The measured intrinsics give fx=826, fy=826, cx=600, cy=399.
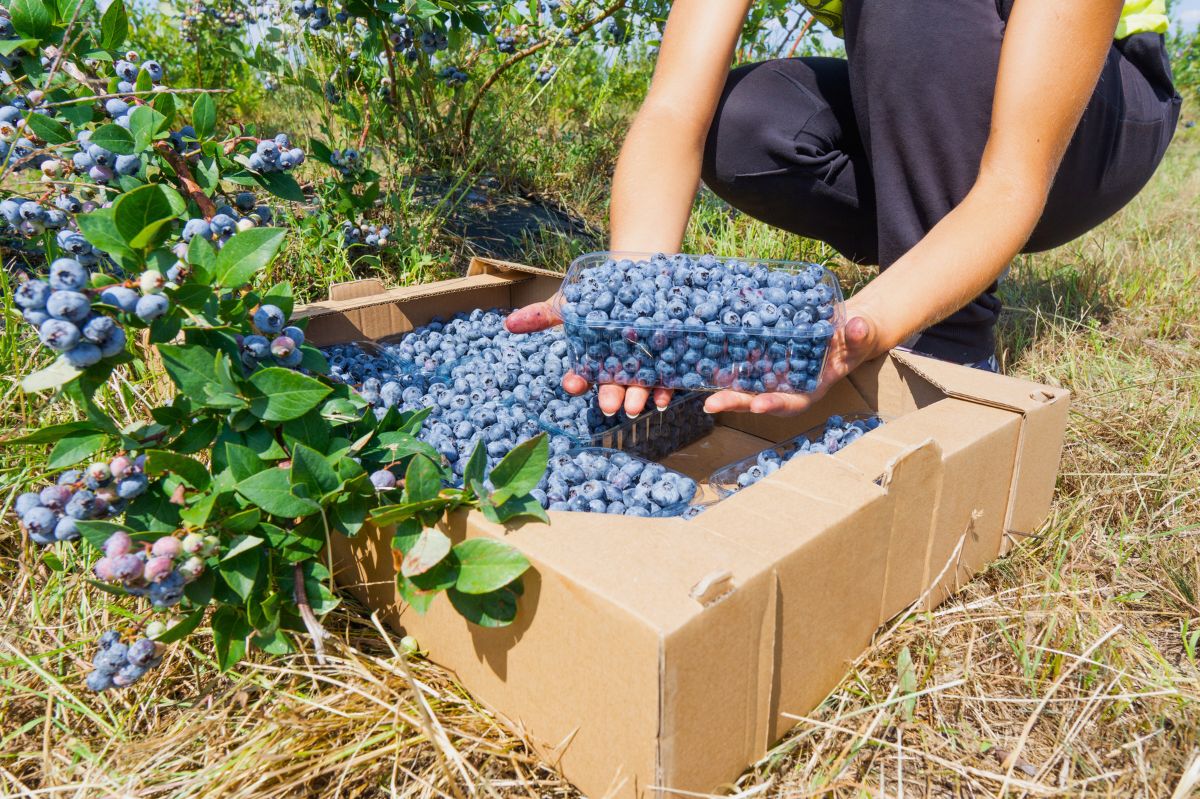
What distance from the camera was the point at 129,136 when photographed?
3.91ft

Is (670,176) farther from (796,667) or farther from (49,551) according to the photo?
(49,551)

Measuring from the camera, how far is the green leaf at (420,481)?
916 millimetres

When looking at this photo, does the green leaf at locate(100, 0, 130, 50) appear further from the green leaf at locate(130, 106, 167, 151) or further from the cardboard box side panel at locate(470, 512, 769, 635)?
the cardboard box side panel at locate(470, 512, 769, 635)

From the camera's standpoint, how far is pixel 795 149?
2.04 meters

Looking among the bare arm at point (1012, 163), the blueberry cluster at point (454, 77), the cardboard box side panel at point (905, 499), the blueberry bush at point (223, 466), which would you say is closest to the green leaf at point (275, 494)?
the blueberry bush at point (223, 466)

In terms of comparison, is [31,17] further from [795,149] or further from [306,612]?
[795,149]

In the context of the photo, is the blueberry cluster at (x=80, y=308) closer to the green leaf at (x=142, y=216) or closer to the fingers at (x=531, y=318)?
the green leaf at (x=142, y=216)

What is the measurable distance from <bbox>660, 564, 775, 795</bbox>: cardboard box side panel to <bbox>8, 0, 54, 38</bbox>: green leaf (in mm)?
1328

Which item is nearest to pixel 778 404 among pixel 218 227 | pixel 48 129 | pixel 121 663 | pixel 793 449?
pixel 793 449

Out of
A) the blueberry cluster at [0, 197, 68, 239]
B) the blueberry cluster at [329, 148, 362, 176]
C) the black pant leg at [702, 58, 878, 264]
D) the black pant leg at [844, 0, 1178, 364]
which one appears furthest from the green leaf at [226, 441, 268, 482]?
the black pant leg at [702, 58, 878, 264]

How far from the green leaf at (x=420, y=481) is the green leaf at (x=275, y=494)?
11cm

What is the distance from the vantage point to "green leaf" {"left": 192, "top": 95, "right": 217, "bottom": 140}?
128cm

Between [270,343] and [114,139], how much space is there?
46 cm

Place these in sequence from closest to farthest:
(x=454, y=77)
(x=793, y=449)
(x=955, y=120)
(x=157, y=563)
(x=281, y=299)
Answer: (x=157, y=563), (x=281, y=299), (x=793, y=449), (x=955, y=120), (x=454, y=77)
